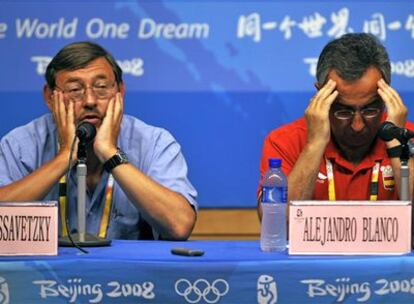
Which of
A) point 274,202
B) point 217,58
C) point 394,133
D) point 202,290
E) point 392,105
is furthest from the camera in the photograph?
point 217,58

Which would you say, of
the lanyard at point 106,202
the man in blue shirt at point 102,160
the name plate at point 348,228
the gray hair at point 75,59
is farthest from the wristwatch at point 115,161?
the name plate at point 348,228

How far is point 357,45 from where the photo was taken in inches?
137

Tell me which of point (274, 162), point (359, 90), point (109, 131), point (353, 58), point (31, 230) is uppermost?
point (353, 58)

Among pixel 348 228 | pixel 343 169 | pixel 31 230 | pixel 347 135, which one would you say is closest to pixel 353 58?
pixel 347 135

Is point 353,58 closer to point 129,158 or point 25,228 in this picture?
point 129,158

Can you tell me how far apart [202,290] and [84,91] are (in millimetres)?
1156

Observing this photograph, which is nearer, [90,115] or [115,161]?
[115,161]

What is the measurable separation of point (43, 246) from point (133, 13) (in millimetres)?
1706

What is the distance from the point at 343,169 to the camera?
355 centimetres

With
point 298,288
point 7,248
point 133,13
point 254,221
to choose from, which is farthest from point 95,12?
point 298,288

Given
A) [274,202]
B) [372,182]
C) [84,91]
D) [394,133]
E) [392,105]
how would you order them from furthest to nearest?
1. [84,91]
2. [372,182]
3. [392,105]
4. [274,202]
5. [394,133]

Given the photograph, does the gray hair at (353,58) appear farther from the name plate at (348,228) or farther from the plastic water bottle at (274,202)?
the name plate at (348,228)

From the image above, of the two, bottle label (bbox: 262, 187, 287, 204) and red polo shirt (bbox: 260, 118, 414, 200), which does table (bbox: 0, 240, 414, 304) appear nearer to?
bottle label (bbox: 262, 187, 287, 204)

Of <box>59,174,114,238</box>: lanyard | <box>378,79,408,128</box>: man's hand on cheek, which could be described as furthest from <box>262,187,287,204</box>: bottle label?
<box>59,174,114,238</box>: lanyard
